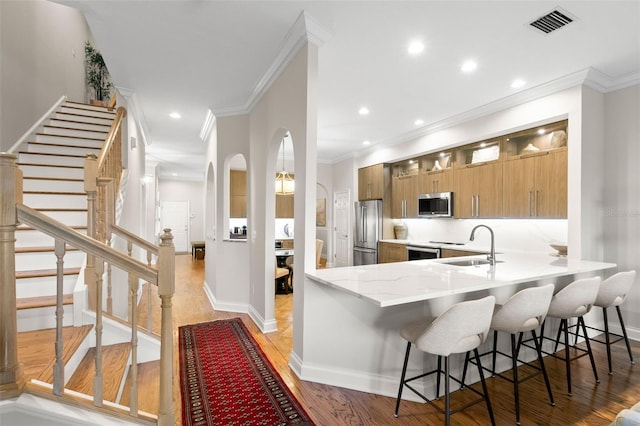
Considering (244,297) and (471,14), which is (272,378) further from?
(471,14)

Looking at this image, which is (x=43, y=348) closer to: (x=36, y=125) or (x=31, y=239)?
(x=31, y=239)

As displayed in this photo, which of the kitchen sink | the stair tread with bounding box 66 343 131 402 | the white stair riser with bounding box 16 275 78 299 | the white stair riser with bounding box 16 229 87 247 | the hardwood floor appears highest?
the white stair riser with bounding box 16 229 87 247

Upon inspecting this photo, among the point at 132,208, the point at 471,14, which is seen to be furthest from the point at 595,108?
the point at 132,208

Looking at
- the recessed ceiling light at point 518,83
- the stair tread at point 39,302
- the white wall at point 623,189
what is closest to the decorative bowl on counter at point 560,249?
the white wall at point 623,189

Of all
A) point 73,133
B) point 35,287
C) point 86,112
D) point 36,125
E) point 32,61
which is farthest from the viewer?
point 86,112

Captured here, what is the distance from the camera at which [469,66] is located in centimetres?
337

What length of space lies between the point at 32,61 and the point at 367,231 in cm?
616

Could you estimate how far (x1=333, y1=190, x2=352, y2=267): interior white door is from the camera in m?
7.95

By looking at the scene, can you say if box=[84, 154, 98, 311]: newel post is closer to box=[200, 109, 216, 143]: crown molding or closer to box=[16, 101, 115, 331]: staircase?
box=[16, 101, 115, 331]: staircase

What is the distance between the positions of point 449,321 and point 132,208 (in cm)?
450

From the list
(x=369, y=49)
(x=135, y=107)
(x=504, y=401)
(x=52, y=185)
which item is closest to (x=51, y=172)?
(x=52, y=185)

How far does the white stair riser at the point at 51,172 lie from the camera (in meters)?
3.74

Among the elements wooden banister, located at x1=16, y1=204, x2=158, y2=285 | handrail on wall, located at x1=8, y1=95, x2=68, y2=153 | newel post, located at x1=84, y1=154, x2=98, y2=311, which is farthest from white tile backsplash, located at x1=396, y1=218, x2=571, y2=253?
handrail on wall, located at x1=8, y1=95, x2=68, y2=153

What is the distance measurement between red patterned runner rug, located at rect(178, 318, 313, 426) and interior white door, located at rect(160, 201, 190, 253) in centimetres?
890
